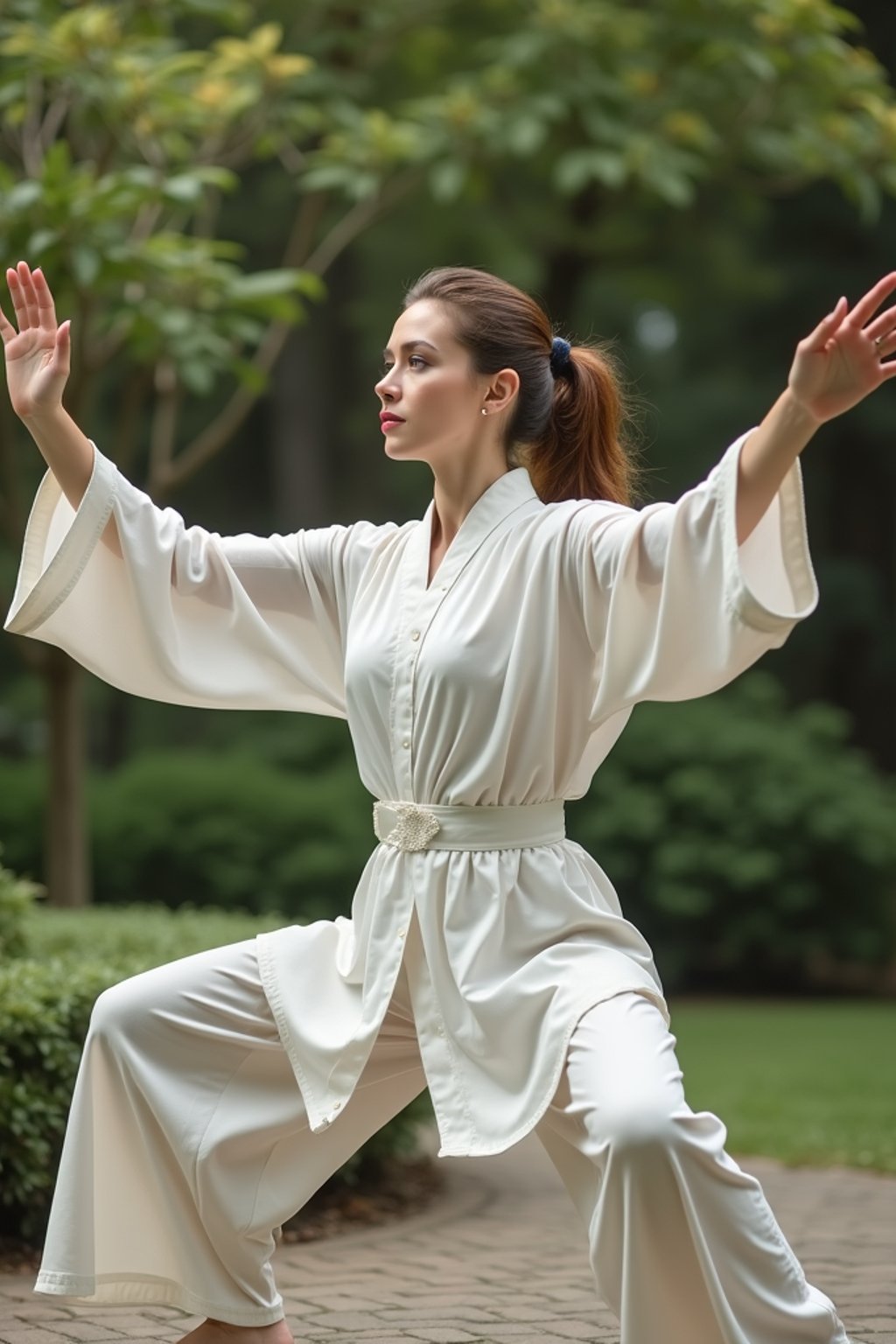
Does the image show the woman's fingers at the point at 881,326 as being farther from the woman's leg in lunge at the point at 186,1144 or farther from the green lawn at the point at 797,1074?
the green lawn at the point at 797,1074

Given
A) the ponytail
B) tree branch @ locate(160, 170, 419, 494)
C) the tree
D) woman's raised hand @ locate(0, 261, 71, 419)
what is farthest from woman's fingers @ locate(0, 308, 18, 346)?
tree branch @ locate(160, 170, 419, 494)

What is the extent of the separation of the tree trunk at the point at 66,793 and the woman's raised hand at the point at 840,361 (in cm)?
569

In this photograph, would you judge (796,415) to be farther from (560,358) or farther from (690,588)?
(560,358)

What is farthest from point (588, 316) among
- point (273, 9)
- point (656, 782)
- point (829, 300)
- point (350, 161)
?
point (350, 161)

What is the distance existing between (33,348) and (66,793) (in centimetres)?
490

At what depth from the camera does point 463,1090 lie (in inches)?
131

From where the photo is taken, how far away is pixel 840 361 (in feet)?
9.74

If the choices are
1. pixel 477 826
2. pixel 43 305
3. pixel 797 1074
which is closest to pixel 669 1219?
pixel 477 826

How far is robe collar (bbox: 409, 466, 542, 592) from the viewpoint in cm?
357

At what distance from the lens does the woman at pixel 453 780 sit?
299cm

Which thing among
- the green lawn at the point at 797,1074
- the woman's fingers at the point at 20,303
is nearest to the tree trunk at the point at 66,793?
the green lawn at the point at 797,1074

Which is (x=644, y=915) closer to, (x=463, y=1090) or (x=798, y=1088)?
(x=798, y=1088)

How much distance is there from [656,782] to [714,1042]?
2.68 meters

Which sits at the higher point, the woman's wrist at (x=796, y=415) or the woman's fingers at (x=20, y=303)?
the woman's fingers at (x=20, y=303)
